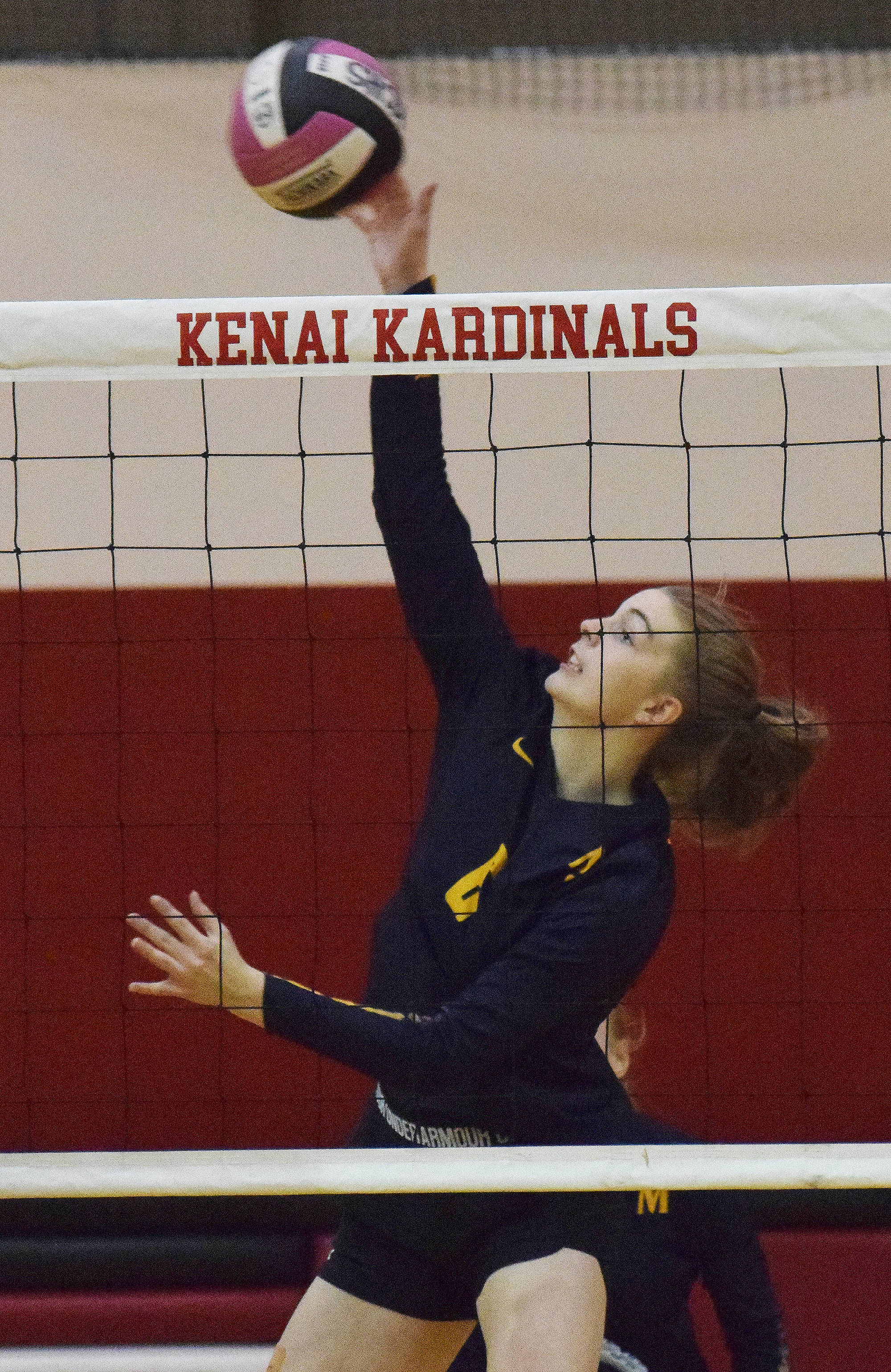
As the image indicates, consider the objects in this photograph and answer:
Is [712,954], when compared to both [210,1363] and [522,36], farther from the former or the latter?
[522,36]

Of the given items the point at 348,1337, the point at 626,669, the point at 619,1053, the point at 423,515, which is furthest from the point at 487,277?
the point at 348,1337

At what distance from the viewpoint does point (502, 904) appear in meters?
2.10

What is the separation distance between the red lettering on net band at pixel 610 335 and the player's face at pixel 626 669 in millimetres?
367

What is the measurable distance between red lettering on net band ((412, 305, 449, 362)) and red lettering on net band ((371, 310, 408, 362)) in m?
0.02

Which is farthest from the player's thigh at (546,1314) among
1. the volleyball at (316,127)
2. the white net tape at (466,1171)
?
the volleyball at (316,127)

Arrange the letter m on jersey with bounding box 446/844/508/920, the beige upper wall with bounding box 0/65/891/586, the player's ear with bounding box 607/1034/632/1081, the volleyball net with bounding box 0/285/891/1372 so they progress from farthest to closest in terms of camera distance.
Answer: the beige upper wall with bounding box 0/65/891/586 < the volleyball net with bounding box 0/285/891/1372 < the player's ear with bounding box 607/1034/632/1081 < the letter m on jersey with bounding box 446/844/508/920

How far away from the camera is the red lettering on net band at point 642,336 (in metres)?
2.03

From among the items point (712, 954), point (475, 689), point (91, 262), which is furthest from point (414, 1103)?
point (91, 262)

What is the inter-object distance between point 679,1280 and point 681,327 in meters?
1.49

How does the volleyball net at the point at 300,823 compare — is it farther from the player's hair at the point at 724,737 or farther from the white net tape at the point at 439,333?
the white net tape at the point at 439,333

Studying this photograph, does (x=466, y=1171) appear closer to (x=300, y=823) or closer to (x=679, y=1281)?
(x=679, y=1281)

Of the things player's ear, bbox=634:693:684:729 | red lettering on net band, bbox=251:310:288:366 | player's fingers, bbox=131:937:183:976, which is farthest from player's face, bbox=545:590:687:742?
player's fingers, bbox=131:937:183:976

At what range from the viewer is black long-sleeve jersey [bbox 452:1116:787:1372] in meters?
2.19

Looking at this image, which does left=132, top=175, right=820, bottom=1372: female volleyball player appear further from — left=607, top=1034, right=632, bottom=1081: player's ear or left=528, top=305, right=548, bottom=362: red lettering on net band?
left=607, top=1034, right=632, bottom=1081: player's ear
